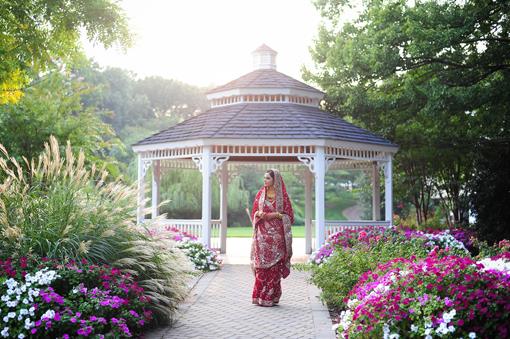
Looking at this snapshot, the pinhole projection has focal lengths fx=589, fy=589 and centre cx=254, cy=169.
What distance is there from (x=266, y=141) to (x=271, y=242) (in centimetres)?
579

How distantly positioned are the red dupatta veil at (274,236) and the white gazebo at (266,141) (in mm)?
5383

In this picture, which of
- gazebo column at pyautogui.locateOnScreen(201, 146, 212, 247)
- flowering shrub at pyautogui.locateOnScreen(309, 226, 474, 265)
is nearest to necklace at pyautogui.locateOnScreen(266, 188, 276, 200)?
flowering shrub at pyautogui.locateOnScreen(309, 226, 474, 265)

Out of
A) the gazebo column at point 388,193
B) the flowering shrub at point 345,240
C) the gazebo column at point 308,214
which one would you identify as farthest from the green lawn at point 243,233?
the flowering shrub at point 345,240

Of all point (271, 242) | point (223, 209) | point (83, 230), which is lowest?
point (271, 242)

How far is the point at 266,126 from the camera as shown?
48.8ft

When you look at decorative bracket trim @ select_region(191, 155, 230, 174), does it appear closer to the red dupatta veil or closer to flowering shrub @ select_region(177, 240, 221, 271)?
flowering shrub @ select_region(177, 240, 221, 271)

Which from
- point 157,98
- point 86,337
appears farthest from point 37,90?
point 157,98

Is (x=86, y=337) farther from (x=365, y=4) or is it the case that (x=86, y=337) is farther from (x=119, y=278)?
(x=365, y=4)

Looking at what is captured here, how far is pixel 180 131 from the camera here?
15805 mm

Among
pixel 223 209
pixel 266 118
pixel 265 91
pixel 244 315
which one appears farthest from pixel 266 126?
pixel 244 315

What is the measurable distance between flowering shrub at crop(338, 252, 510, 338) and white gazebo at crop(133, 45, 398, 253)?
322 inches

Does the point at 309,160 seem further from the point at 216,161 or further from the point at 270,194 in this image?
the point at 270,194

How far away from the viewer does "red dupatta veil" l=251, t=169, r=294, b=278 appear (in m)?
8.66

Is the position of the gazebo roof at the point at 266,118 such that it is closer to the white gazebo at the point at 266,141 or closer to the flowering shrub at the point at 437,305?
the white gazebo at the point at 266,141
